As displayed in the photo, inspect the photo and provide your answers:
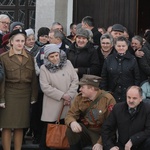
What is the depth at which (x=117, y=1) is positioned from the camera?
37.3ft

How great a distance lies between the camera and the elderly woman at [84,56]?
27.4ft

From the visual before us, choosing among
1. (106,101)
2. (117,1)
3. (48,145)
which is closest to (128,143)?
(106,101)

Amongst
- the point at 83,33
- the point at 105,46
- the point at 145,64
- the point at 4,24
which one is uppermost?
the point at 4,24

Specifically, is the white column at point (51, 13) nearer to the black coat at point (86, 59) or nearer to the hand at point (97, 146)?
the black coat at point (86, 59)

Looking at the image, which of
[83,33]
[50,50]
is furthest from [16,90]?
[83,33]

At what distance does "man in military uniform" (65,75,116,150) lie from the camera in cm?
728

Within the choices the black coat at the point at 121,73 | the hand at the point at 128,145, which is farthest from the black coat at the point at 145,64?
the hand at the point at 128,145

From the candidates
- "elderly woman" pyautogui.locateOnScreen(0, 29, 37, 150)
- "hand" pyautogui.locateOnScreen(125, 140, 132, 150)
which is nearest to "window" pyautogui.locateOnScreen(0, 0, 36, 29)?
"elderly woman" pyautogui.locateOnScreen(0, 29, 37, 150)

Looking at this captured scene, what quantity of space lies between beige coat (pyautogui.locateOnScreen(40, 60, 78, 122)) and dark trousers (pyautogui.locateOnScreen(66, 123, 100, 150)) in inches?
20.6

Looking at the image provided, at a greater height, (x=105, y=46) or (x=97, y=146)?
(x=105, y=46)

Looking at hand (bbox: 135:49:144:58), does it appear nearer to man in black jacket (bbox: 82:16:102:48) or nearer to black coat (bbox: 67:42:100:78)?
black coat (bbox: 67:42:100:78)

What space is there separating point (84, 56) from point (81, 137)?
1552mm

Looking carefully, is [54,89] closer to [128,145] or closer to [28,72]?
[28,72]

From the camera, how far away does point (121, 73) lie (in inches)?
313
